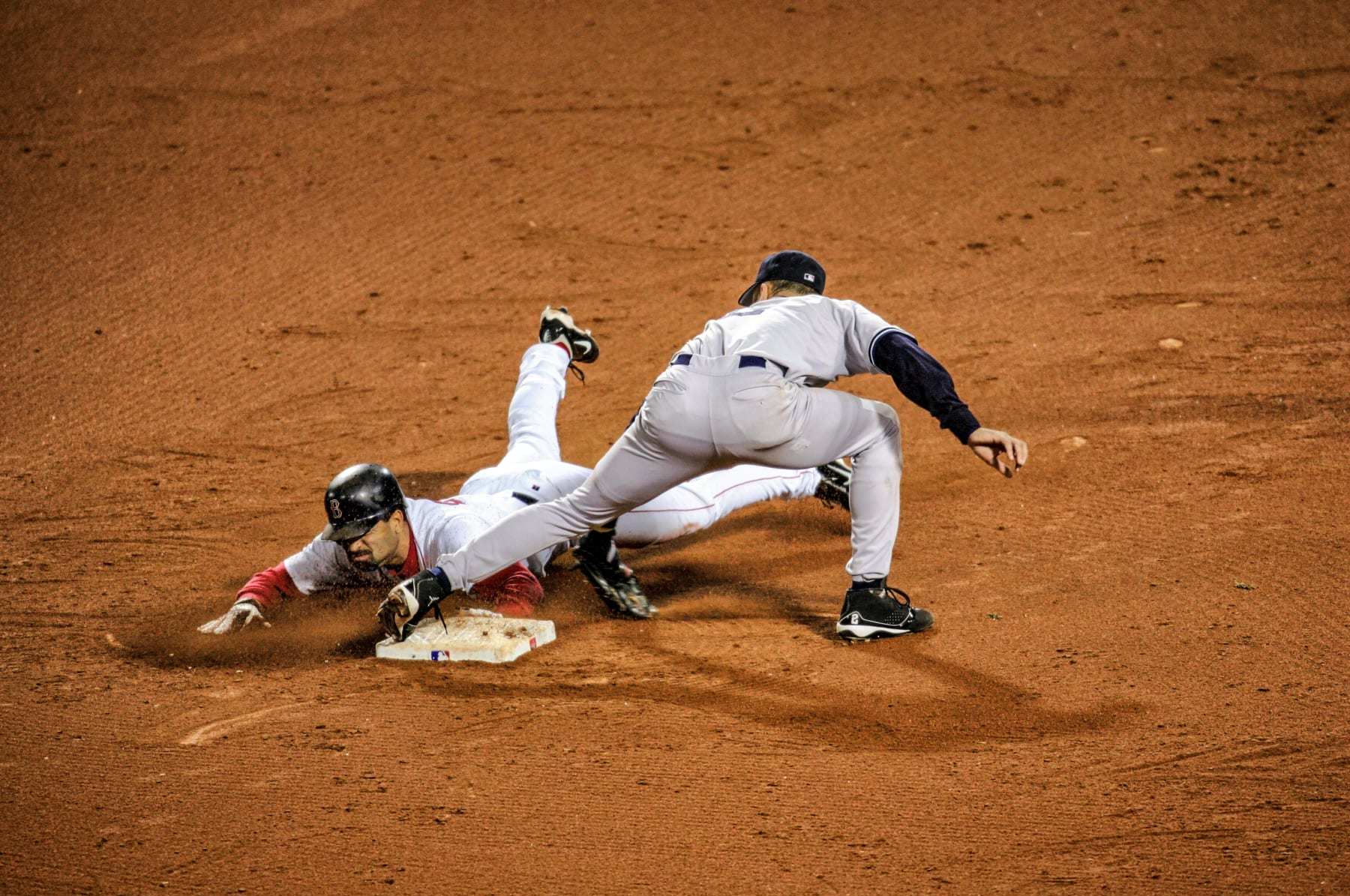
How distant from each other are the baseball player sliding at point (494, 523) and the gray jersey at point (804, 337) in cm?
72

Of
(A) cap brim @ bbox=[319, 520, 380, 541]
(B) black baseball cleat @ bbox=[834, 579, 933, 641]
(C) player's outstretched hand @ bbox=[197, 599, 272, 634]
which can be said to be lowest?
(B) black baseball cleat @ bbox=[834, 579, 933, 641]

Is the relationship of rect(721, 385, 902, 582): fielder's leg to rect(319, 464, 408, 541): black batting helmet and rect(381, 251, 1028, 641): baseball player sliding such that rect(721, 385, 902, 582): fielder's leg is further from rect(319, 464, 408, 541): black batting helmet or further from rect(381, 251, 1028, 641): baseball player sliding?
rect(319, 464, 408, 541): black batting helmet

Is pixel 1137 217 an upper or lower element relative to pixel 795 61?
lower

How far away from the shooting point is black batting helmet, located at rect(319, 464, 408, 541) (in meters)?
4.64

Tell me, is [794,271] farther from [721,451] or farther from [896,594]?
[896,594]

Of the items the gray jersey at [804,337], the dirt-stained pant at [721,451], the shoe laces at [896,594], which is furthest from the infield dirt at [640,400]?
the gray jersey at [804,337]

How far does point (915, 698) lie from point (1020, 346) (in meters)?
3.73

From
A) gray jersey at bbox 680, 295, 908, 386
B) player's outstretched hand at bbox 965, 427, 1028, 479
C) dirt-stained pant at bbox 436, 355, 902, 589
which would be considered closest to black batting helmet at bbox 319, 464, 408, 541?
dirt-stained pant at bbox 436, 355, 902, 589

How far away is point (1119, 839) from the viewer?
3.24 m

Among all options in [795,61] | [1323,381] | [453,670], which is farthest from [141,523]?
[795,61]

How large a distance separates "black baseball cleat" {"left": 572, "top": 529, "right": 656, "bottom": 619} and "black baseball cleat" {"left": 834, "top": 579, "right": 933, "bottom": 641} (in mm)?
808

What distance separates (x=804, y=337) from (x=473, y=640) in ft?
5.23

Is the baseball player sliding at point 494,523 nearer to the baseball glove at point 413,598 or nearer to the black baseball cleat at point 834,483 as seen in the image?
the black baseball cleat at point 834,483

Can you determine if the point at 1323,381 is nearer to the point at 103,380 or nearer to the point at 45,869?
the point at 45,869
